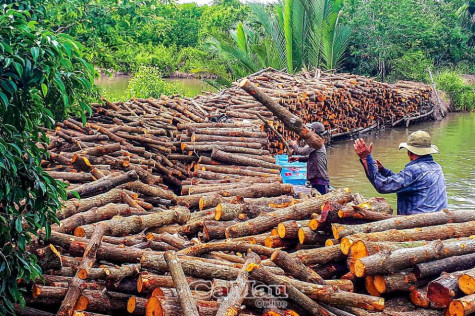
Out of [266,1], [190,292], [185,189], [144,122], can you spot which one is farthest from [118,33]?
[266,1]

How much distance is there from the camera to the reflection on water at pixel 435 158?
1261cm

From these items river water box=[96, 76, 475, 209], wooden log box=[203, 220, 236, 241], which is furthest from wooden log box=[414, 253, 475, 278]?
river water box=[96, 76, 475, 209]

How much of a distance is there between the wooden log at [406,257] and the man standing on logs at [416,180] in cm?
142

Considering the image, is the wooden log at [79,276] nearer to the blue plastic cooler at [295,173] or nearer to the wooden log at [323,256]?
the wooden log at [323,256]

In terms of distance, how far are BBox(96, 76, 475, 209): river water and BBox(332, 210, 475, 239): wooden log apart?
5.52 meters

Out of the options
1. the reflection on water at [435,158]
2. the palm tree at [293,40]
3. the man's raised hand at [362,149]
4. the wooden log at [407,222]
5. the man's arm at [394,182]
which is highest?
the palm tree at [293,40]

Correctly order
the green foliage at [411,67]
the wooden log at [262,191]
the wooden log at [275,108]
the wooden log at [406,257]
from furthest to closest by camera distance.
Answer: the green foliage at [411,67], the wooden log at [262,191], the wooden log at [275,108], the wooden log at [406,257]

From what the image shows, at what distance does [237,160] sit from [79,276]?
19.2 ft

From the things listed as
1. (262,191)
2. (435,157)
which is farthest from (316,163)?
(435,157)

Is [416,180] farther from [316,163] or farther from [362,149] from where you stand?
[316,163]

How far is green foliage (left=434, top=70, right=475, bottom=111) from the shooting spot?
29062 millimetres

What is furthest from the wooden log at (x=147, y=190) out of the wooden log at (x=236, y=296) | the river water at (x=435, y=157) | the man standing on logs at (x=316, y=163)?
the river water at (x=435, y=157)

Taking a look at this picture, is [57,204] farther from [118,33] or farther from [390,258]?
[118,33]

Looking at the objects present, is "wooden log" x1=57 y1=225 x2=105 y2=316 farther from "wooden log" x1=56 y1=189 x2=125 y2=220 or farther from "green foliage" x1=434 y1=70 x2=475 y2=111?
"green foliage" x1=434 y1=70 x2=475 y2=111
